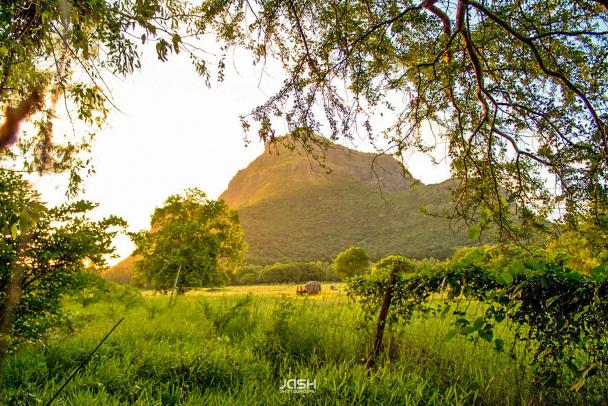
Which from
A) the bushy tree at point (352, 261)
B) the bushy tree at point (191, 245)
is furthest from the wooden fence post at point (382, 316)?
the bushy tree at point (352, 261)

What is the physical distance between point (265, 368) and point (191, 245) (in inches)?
1126

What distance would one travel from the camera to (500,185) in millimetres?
6258

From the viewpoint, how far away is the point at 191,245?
104 feet

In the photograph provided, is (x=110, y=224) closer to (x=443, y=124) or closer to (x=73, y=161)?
(x=73, y=161)

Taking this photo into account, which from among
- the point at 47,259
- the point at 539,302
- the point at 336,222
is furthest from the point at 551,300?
the point at 336,222

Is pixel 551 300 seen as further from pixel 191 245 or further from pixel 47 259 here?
pixel 191 245

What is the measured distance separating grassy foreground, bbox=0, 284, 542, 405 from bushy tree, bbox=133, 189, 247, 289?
23.3 metres

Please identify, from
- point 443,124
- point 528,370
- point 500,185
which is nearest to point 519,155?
point 500,185

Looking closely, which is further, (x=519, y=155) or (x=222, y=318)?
(x=222, y=318)

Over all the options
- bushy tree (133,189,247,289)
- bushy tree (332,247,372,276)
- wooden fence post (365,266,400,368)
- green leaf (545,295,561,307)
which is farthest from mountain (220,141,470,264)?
green leaf (545,295,561,307)

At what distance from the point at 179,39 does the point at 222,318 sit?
646cm

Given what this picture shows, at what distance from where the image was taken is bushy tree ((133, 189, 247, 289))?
3059cm

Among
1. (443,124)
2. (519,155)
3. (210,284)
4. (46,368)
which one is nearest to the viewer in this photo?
(46,368)

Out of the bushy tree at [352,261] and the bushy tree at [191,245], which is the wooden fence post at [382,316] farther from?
the bushy tree at [352,261]
